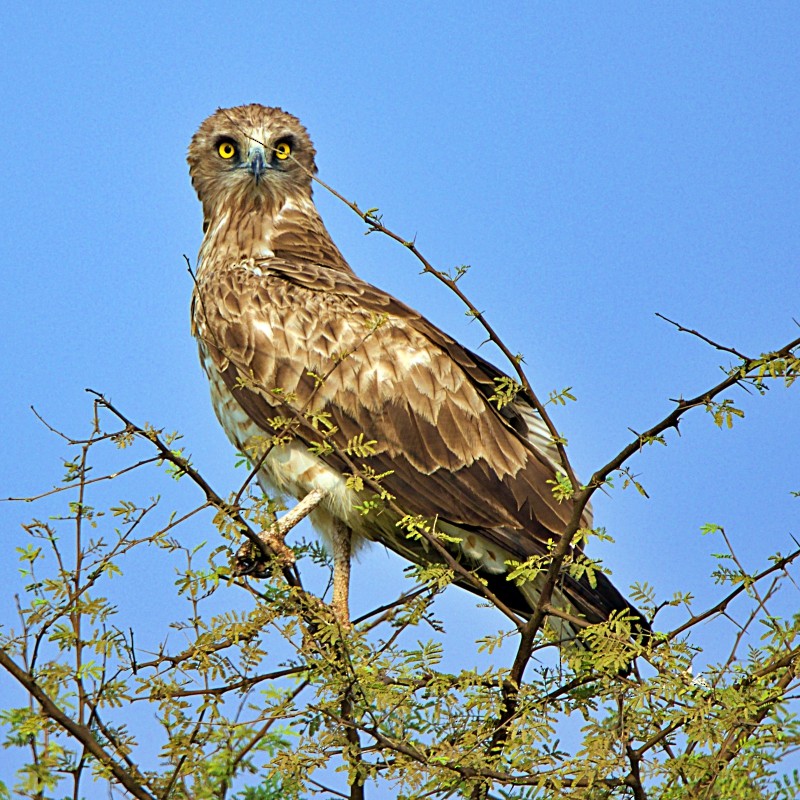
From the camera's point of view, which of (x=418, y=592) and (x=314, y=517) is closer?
(x=418, y=592)

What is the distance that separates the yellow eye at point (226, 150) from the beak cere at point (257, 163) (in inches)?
10.4

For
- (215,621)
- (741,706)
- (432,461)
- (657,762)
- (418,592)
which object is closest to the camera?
(741,706)

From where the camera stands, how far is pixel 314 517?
6848 millimetres

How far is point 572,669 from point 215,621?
133 centimetres

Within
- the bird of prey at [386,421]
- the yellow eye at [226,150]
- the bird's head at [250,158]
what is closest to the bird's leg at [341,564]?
the bird of prey at [386,421]

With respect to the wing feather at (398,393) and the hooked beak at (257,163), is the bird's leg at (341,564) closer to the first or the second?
the wing feather at (398,393)

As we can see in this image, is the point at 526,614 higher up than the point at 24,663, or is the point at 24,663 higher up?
the point at 526,614

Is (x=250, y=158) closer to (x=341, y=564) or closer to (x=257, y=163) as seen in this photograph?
(x=257, y=163)

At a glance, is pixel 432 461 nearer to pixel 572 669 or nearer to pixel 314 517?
pixel 314 517

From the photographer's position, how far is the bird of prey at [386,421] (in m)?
6.36

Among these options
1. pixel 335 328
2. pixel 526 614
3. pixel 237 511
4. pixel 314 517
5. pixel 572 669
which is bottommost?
pixel 572 669

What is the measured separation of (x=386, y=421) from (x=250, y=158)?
8.01ft

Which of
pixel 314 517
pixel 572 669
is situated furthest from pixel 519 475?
pixel 572 669

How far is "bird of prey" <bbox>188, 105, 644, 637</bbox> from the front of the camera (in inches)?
251
